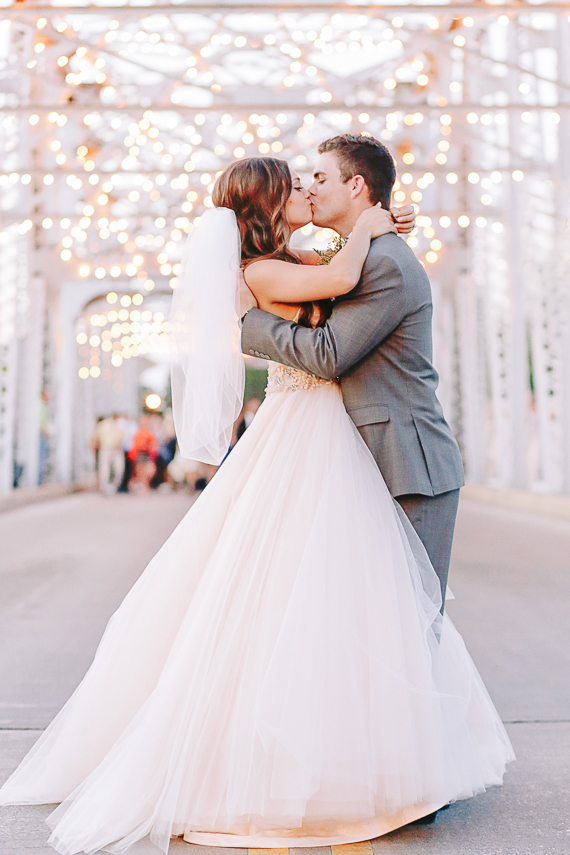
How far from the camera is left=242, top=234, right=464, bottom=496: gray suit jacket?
252 cm

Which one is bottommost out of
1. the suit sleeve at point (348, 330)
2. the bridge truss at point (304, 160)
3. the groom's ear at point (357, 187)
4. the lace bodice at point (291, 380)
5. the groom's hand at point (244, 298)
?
the lace bodice at point (291, 380)

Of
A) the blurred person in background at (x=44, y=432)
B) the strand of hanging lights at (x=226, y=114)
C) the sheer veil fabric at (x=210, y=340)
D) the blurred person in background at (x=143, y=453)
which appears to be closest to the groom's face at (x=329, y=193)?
the sheer veil fabric at (x=210, y=340)

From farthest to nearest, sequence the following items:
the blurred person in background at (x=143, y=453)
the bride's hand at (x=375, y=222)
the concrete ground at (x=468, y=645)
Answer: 1. the blurred person in background at (x=143, y=453)
2. the bride's hand at (x=375, y=222)
3. the concrete ground at (x=468, y=645)

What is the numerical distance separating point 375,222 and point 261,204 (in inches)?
13.4

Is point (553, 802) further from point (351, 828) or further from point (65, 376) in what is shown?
point (65, 376)

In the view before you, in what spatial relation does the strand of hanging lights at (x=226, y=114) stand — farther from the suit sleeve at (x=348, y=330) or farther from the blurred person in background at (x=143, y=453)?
the suit sleeve at (x=348, y=330)

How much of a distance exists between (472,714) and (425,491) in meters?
0.65

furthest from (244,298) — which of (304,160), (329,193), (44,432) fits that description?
(44,432)

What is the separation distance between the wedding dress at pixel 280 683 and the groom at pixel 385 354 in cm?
8

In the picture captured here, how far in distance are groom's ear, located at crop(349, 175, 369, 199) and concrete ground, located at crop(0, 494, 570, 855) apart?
1802 mm

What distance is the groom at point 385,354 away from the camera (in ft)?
8.28

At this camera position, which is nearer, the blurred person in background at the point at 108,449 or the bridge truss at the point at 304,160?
the bridge truss at the point at 304,160

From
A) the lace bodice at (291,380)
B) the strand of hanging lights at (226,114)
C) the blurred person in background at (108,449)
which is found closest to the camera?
the lace bodice at (291,380)

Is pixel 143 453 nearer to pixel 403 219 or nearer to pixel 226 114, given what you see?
pixel 226 114
